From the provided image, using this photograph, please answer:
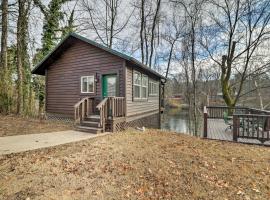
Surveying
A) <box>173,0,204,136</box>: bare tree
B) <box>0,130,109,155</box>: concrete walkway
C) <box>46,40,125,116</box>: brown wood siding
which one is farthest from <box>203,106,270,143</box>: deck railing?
<box>173,0,204,136</box>: bare tree

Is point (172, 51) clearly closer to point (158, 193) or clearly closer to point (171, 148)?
point (171, 148)

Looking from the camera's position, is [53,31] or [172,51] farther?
[172,51]

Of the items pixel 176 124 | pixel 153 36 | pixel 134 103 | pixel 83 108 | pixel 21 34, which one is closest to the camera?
pixel 83 108

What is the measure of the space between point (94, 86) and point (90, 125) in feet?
8.81

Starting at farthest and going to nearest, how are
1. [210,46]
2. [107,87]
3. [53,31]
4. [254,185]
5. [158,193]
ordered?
[53,31] → [210,46] → [107,87] → [254,185] → [158,193]

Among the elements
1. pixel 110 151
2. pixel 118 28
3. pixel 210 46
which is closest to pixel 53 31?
pixel 118 28

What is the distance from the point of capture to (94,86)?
426 inches

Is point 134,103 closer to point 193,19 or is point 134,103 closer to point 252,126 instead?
point 252,126

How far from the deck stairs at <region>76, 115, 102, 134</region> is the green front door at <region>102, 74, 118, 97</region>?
71.9 inches

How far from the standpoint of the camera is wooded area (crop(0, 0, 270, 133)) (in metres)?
13.6

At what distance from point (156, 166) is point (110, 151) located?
5.23ft

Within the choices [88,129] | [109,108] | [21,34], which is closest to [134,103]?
[109,108]

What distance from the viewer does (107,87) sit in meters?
10.7

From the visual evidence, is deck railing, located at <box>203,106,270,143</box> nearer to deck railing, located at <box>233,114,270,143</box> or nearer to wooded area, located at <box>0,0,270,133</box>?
deck railing, located at <box>233,114,270,143</box>
